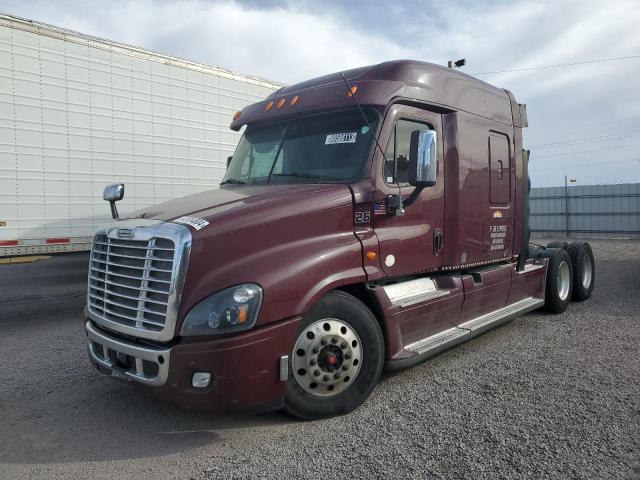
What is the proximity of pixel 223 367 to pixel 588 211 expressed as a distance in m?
23.3

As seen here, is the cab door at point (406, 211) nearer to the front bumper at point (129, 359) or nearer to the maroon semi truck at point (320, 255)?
the maroon semi truck at point (320, 255)

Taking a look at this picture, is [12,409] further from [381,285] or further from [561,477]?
[561,477]

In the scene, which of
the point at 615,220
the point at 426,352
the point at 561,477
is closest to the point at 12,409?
the point at 426,352

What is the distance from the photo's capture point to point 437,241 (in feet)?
15.4

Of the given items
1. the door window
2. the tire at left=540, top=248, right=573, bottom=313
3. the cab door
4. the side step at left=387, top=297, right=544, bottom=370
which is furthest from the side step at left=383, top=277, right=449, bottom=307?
the tire at left=540, top=248, right=573, bottom=313

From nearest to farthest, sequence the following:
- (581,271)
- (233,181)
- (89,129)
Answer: (233,181) → (89,129) → (581,271)

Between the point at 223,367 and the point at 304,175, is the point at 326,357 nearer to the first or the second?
the point at 223,367

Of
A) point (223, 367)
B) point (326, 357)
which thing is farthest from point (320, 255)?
point (223, 367)

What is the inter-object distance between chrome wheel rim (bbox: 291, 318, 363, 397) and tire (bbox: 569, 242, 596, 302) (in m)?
5.48

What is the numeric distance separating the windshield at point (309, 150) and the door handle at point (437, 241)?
42.9 inches

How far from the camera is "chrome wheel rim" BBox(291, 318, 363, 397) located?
3543 mm

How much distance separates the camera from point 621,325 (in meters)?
6.31

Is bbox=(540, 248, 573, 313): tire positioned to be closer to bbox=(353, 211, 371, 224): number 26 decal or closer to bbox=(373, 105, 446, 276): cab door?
bbox=(373, 105, 446, 276): cab door

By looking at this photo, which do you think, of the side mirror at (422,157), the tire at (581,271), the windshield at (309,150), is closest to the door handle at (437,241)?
the side mirror at (422,157)
